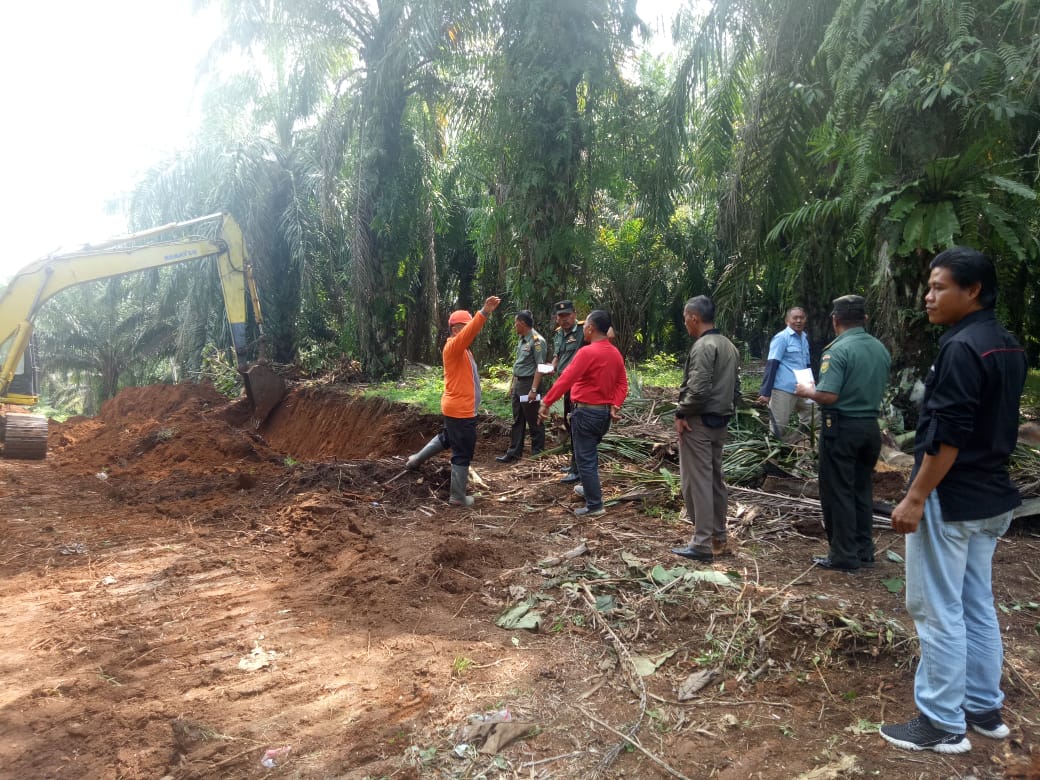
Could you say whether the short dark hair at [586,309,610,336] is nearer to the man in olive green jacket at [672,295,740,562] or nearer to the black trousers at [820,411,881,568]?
the man in olive green jacket at [672,295,740,562]

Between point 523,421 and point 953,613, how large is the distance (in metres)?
6.51

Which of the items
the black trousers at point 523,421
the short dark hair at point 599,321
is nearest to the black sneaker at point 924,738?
the short dark hair at point 599,321

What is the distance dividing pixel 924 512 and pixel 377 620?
3068 mm

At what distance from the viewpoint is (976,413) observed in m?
A: 2.80

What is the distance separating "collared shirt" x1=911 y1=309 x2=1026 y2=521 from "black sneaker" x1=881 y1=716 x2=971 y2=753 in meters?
0.89

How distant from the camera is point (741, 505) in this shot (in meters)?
6.36

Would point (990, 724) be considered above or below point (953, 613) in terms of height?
below

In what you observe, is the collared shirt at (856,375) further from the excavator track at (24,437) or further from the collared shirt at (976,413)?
the excavator track at (24,437)

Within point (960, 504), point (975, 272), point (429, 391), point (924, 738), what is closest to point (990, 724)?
point (924, 738)

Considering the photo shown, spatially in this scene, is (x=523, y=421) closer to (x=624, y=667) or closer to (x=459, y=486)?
(x=459, y=486)

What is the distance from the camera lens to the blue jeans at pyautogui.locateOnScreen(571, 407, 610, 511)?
638 centimetres

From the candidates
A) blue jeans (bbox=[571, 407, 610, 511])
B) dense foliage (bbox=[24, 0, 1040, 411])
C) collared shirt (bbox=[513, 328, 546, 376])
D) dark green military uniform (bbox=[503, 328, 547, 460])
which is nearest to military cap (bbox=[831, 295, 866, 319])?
dense foliage (bbox=[24, 0, 1040, 411])

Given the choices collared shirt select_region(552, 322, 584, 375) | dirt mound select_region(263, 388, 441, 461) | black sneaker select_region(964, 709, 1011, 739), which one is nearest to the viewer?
black sneaker select_region(964, 709, 1011, 739)

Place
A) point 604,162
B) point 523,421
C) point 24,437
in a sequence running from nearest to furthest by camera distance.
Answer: point 523,421 < point 604,162 < point 24,437
